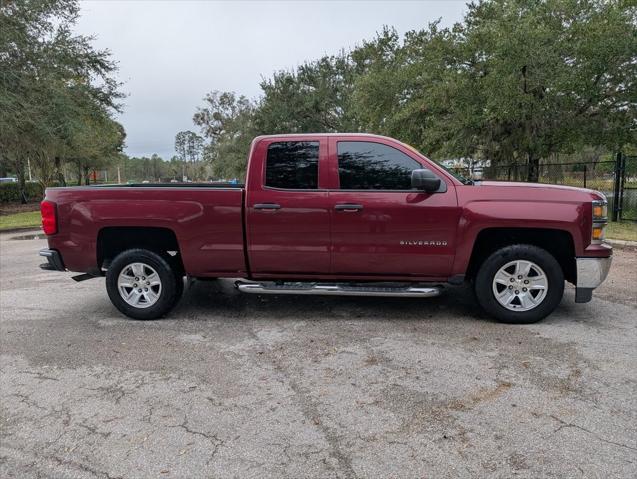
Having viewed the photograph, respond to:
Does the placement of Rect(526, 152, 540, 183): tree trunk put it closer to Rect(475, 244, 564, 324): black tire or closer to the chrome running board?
Rect(475, 244, 564, 324): black tire

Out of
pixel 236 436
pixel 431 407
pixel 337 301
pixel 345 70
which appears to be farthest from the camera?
pixel 345 70

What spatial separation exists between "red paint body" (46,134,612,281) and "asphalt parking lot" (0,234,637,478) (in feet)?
2.11

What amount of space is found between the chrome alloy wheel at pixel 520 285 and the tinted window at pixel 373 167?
4.38 ft

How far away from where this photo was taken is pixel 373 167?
500cm

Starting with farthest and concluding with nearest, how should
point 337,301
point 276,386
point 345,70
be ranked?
point 345,70, point 337,301, point 276,386

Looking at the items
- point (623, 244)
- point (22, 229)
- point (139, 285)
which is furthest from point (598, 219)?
point (22, 229)

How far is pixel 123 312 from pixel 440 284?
3541mm

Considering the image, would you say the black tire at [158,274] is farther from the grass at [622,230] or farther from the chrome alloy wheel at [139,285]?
the grass at [622,230]

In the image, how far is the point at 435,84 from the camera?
1711 cm

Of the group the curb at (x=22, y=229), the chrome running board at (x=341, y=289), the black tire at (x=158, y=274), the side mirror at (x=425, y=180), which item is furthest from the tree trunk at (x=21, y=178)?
the side mirror at (x=425, y=180)

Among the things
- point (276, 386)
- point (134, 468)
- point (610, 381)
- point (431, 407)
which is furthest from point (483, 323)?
point (134, 468)

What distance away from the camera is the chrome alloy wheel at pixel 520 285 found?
4840 mm

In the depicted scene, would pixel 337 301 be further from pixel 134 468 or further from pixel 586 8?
pixel 586 8

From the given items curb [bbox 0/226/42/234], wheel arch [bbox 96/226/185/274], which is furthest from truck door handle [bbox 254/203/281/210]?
curb [bbox 0/226/42/234]
